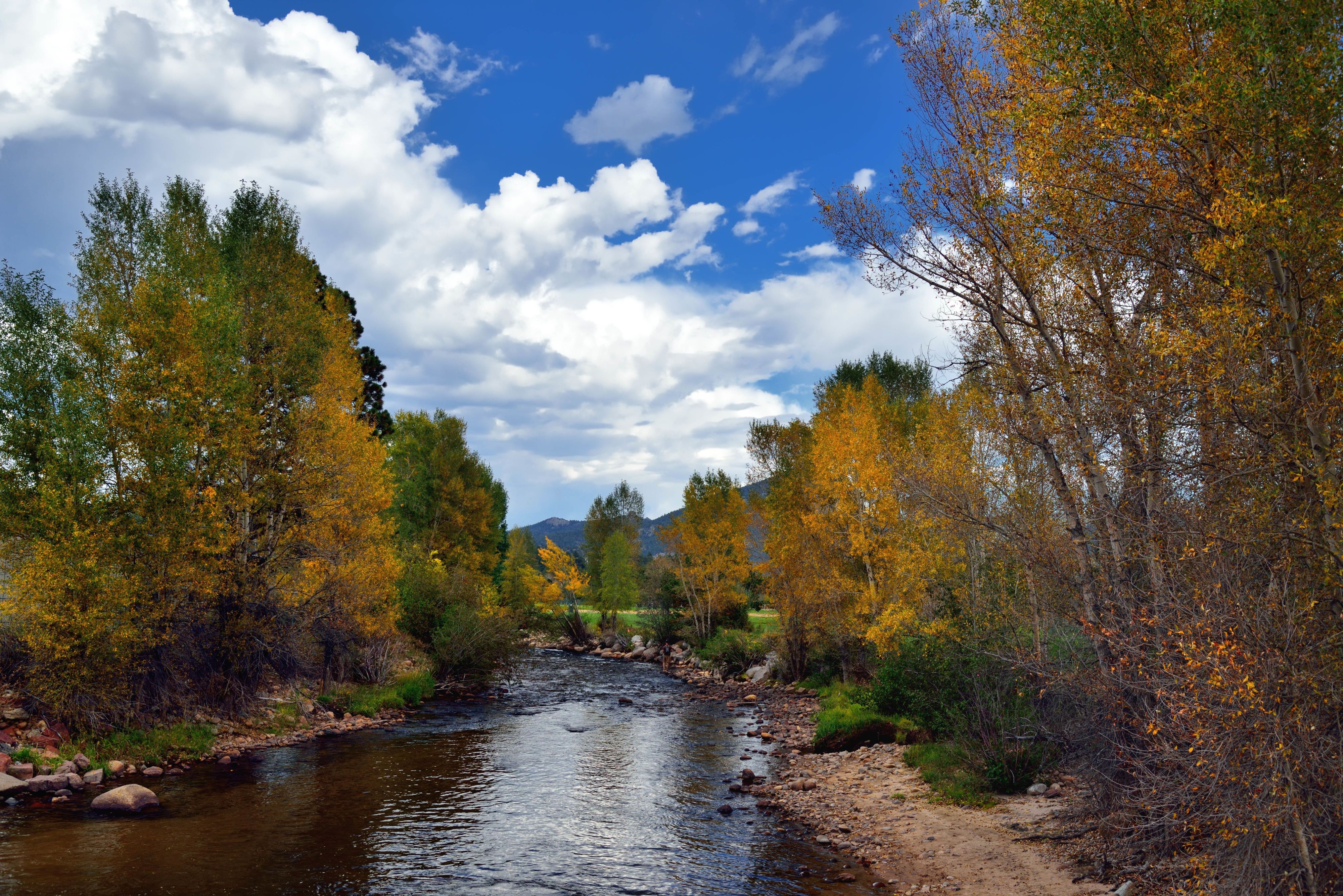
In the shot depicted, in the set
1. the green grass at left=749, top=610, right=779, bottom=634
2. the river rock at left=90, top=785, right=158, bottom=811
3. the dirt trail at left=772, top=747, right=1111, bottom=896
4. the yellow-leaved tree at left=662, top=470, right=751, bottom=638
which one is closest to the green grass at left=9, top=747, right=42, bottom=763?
the river rock at left=90, top=785, right=158, bottom=811

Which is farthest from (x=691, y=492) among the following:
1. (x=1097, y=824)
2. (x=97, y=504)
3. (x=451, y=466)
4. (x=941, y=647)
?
(x=1097, y=824)

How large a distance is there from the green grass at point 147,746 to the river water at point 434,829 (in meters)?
1.19

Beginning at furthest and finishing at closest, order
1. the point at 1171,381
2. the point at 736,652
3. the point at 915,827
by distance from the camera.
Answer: the point at 736,652
the point at 915,827
the point at 1171,381

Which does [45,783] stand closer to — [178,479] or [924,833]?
[178,479]

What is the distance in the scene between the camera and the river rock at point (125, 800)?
1424 centimetres

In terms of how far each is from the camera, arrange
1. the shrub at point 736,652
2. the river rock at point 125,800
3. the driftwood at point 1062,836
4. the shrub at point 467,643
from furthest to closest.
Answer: the shrub at point 736,652, the shrub at point 467,643, the river rock at point 125,800, the driftwood at point 1062,836

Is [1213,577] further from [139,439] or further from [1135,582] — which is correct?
[139,439]

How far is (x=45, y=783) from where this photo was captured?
1529 cm

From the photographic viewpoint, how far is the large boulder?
48.1ft

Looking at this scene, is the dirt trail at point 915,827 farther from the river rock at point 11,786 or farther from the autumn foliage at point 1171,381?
the river rock at point 11,786

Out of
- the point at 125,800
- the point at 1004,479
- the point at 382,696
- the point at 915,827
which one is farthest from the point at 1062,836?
the point at 382,696

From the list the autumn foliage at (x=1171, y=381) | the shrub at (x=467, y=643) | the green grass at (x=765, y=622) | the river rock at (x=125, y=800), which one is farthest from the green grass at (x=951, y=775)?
the shrub at (x=467, y=643)

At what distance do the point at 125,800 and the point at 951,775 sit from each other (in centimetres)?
1719

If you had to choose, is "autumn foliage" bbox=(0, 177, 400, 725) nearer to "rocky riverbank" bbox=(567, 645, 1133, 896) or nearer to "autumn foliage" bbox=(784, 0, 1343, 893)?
"rocky riverbank" bbox=(567, 645, 1133, 896)
